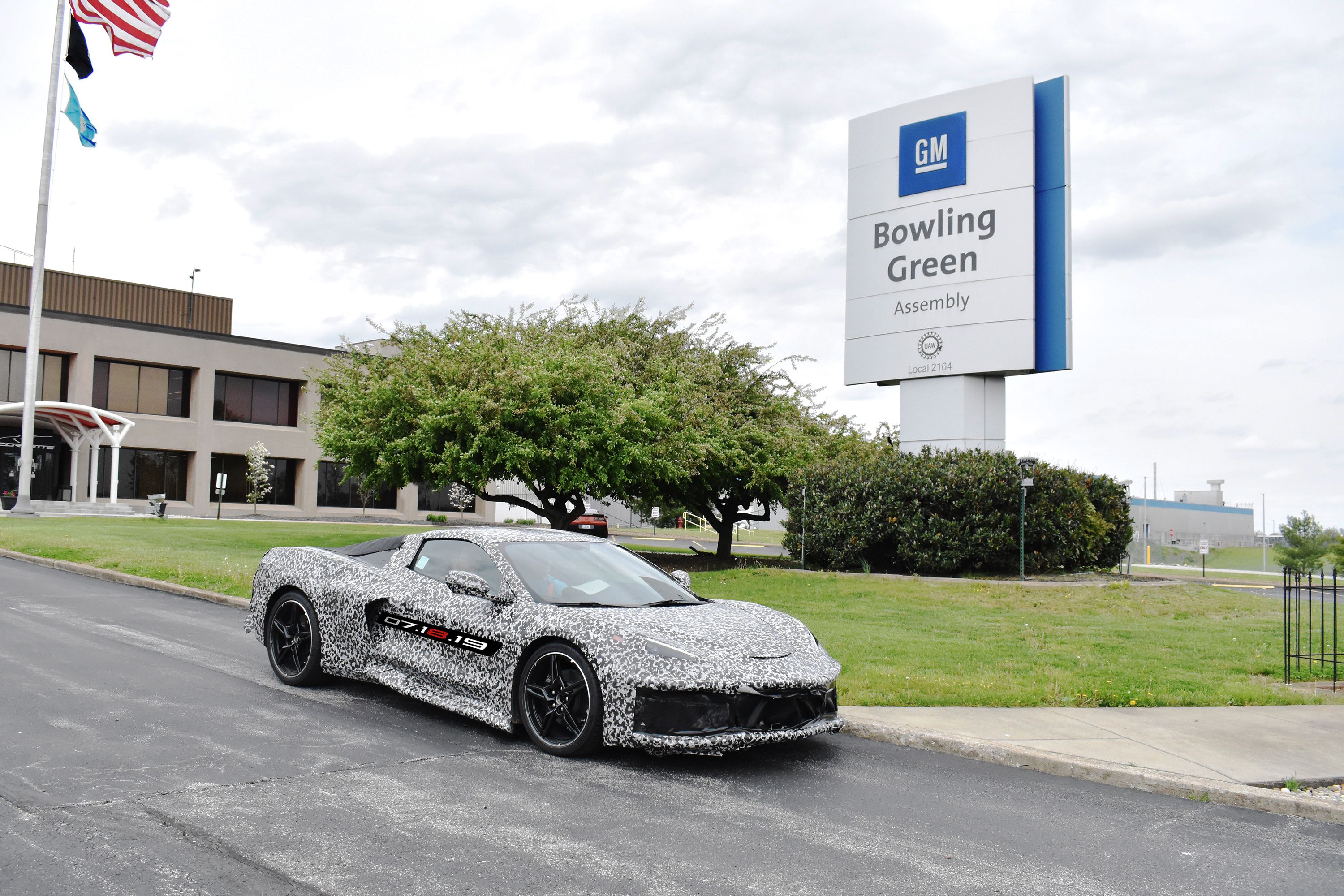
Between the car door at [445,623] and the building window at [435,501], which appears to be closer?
the car door at [445,623]

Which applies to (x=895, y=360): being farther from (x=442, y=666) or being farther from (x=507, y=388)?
(x=442, y=666)

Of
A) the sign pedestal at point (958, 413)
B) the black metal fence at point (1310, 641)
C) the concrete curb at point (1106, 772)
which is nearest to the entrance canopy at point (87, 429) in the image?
the sign pedestal at point (958, 413)

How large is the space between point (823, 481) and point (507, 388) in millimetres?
7125

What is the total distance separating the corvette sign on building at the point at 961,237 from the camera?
2080 centimetres

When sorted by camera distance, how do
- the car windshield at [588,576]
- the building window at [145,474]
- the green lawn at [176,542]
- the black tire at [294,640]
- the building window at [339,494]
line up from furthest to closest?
the building window at [339,494], the building window at [145,474], the green lawn at [176,542], the black tire at [294,640], the car windshield at [588,576]

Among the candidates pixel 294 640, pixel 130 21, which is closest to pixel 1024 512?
pixel 294 640

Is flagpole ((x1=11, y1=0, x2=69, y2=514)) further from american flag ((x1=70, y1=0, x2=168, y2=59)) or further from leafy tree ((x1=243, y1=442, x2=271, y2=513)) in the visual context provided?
leafy tree ((x1=243, y1=442, x2=271, y2=513))

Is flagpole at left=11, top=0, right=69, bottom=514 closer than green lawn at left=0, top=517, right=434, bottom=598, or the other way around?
green lawn at left=0, top=517, right=434, bottom=598

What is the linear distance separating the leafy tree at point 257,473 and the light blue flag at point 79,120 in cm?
2167

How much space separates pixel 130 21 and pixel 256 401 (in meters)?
29.8

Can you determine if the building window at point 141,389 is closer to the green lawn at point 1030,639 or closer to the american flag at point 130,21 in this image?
the american flag at point 130,21

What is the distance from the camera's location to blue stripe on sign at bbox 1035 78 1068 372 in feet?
67.5

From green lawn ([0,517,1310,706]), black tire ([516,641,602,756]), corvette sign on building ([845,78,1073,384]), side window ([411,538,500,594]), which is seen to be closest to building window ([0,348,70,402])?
green lawn ([0,517,1310,706])

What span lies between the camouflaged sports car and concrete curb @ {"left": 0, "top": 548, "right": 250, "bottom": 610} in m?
5.31
